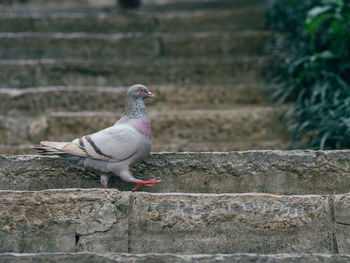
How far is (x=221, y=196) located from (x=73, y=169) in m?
0.81

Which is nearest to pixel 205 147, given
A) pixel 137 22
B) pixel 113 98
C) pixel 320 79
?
pixel 113 98

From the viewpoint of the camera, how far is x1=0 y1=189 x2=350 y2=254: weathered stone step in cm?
182

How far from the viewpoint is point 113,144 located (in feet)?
6.53

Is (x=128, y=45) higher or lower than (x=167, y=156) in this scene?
higher

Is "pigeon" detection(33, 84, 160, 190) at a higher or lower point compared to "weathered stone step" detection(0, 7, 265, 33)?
lower

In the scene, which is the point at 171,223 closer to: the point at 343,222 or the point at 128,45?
the point at 343,222

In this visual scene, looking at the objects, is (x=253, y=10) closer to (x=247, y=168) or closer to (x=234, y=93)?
(x=234, y=93)

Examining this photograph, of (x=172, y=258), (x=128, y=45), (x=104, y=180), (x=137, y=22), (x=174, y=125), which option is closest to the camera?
(x=172, y=258)

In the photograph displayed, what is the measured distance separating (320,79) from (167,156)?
6.17 feet

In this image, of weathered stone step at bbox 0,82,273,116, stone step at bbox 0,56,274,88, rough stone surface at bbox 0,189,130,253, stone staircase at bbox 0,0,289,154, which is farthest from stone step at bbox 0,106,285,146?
rough stone surface at bbox 0,189,130,253

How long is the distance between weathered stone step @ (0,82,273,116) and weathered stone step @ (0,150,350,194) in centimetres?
137

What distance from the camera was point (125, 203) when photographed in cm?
184

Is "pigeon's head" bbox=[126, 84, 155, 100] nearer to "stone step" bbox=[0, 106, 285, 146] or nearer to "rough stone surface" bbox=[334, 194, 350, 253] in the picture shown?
"rough stone surface" bbox=[334, 194, 350, 253]

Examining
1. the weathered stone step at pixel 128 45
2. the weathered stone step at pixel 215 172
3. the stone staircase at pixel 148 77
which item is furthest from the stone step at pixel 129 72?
the weathered stone step at pixel 215 172
